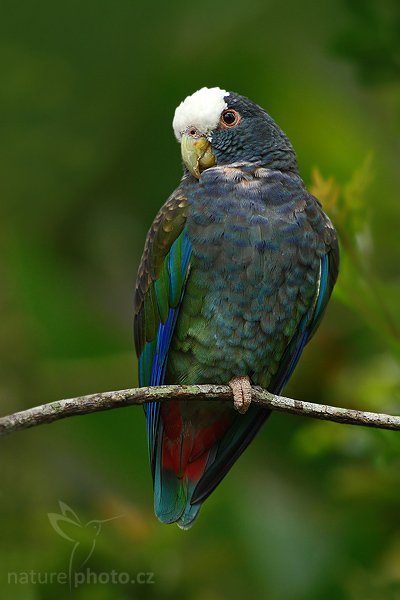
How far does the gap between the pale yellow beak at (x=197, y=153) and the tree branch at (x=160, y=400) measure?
1027 millimetres

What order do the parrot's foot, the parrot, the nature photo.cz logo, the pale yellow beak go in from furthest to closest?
the pale yellow beak
the parrot
the parrot's foot
the nature photo.cz logo

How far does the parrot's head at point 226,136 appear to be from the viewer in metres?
4.07

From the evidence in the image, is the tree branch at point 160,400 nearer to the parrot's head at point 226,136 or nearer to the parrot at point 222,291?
the parrot at point 222,291

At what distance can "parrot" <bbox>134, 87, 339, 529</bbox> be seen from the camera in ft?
12.2

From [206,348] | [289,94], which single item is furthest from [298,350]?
[289,94]

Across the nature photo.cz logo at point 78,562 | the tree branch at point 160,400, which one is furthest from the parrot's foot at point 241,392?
the nature photo.cz logo at point 78,562

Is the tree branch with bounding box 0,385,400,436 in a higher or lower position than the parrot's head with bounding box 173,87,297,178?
lower

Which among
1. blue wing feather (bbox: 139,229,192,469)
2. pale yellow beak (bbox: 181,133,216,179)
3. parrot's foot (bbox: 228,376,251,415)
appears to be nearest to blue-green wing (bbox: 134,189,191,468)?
blue wing feather (bbox: 139,229,192,469)

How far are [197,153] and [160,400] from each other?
1.36m

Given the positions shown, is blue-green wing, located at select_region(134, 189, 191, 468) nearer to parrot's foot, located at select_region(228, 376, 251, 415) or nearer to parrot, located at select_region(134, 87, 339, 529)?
parrot, located at select_region(134, 87, 339, 529)

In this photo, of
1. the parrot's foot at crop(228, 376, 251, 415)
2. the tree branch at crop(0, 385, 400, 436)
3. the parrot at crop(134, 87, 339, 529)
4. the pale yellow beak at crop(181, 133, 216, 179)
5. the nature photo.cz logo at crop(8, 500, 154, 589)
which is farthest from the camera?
the pale yellow beak at crop(181, 133, 216, 179)

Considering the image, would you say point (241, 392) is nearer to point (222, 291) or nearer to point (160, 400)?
point (222, 291)

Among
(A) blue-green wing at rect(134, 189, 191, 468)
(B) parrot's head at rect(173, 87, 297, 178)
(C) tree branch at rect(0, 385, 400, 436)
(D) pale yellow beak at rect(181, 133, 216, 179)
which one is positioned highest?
A: (B) parrot's head at rect(173, 87, 297, 178)

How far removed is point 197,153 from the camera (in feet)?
13.4
